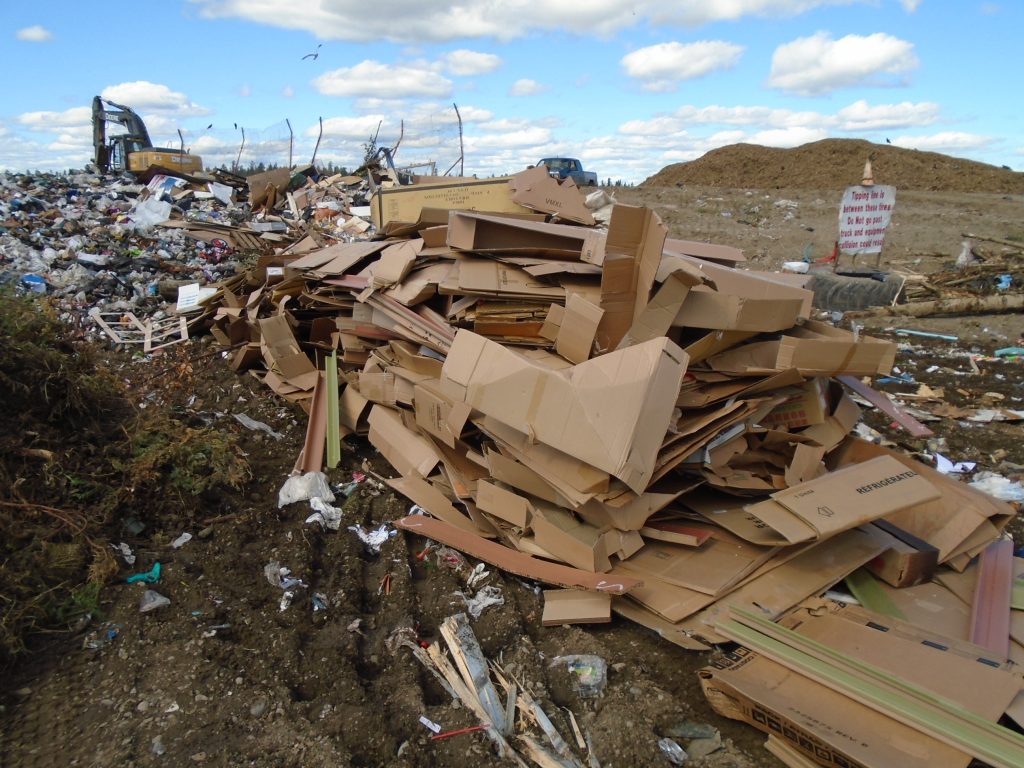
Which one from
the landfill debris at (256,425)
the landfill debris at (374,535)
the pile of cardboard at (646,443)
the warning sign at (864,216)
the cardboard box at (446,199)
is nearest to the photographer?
A: the pile of cardboard at (646,443)

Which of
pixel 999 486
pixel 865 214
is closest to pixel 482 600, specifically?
pixel 999 486

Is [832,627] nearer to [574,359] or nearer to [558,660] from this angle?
[558,660]

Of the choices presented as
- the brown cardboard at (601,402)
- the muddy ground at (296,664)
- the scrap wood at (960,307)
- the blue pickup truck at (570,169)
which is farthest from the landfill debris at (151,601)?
the blue pickup truck at (570,169)

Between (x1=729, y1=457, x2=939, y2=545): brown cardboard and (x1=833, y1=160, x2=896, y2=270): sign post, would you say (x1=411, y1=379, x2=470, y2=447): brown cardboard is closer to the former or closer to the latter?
(x1=729, y1=457, x2=939, y2=545): brown cardboard

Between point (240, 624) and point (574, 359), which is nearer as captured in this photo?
point (240, 624)

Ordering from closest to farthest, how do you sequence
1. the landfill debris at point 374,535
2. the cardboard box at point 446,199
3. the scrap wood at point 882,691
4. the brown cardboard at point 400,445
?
the scrap wood at point 882,691, the landfill debris at point 374,535, the brown cardboard at point 400,445, the cardboard box at point 446,199

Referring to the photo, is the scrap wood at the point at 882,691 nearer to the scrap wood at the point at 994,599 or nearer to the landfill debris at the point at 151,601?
the scrap wood at the point at 994,599

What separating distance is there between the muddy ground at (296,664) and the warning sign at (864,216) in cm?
516

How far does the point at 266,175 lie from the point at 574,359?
1158 centimetres

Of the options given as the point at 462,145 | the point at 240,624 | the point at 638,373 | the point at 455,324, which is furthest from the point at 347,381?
the point at 462,145

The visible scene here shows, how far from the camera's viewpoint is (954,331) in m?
7.97

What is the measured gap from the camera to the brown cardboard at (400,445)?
13.5 feet

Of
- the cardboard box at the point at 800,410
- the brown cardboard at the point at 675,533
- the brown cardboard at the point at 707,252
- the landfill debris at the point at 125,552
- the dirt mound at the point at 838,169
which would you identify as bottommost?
the landfill debris at the point at 125,552

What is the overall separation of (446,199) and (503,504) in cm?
400
